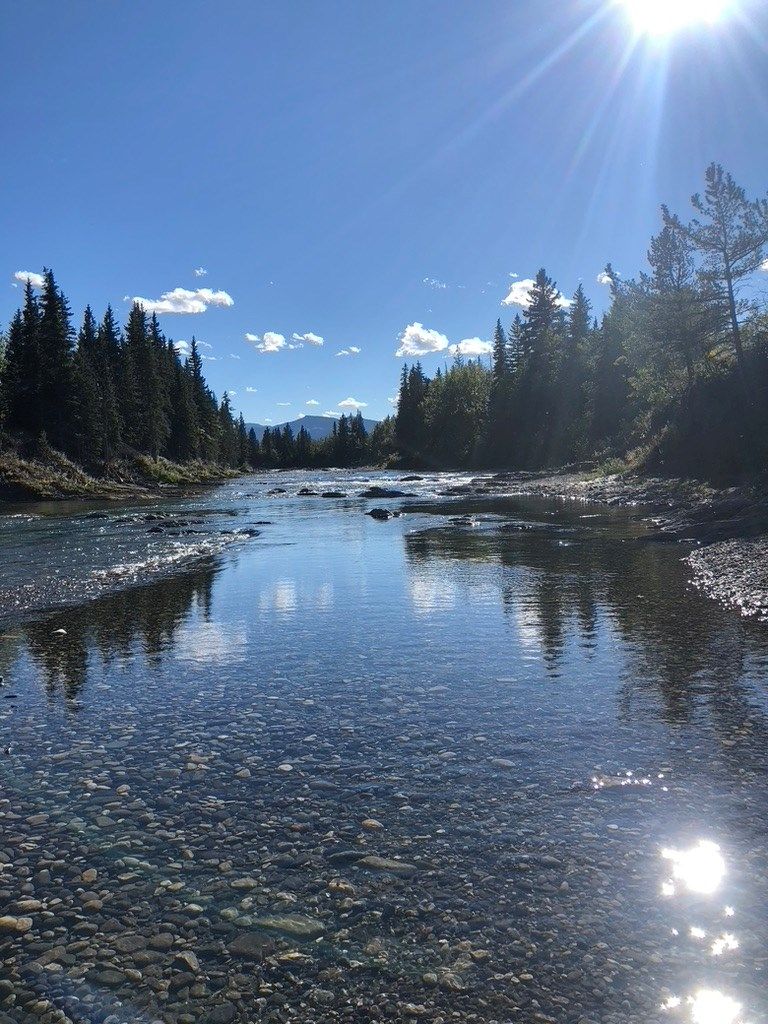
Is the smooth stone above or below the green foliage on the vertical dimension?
below

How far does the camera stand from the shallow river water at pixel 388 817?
4207 millimetres

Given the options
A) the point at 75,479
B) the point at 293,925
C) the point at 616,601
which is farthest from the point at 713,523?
the point at 75,479

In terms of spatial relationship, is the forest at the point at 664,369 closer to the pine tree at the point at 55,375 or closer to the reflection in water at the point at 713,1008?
the reflection in water at the point at 713,1008

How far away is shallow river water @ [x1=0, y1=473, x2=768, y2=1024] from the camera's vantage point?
4.21 meters

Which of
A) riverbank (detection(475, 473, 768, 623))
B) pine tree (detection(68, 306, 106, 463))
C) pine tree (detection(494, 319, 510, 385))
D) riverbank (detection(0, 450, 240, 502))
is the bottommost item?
riverbank (detection(475, 473, 768, 623))

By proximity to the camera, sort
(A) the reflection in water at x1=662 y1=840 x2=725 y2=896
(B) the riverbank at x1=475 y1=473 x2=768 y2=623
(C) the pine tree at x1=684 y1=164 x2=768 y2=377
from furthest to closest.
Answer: (C) the pine tree at x1=684 y1=164 x2=768 y2=377 → (B) the riverbank at x1=475 y1=473 x2=768 y2=623 → (A) the reflection in water at x1=662 y1=840 x2=725 y2=896

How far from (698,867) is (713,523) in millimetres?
20813

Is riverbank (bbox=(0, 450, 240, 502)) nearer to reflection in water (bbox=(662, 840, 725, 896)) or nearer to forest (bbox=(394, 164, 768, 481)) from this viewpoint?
forest (bbox=(394, 164, 768, 481))

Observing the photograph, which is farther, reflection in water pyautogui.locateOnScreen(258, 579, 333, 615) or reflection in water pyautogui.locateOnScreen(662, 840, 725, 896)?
reflection in water pyautogui.locateOnScreen(258, 579, 333, 615)

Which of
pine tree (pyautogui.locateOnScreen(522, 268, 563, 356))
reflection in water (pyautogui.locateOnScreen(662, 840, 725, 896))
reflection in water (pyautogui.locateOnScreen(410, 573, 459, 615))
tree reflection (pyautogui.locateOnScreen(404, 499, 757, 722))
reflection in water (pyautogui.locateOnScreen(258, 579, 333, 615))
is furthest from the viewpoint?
pine tree (pyautogui.locateOnScreen(522, 268, 563, 356))

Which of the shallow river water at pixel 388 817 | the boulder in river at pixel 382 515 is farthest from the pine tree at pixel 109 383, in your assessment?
the shallow river water at pixel 388 817

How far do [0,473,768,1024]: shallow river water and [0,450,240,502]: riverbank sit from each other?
47578mm

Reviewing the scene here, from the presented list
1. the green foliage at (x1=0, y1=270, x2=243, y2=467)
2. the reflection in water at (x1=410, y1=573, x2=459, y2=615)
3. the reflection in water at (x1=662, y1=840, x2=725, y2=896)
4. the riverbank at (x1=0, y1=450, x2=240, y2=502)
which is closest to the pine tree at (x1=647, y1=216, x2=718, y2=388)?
the reflection in water at (x1=410, y1=573, x2=459, y2=615)

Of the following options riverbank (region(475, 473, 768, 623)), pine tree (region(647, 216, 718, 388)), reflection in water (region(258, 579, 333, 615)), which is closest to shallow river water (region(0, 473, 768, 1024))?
reflection in water (region(258, 579, 333, 615))
